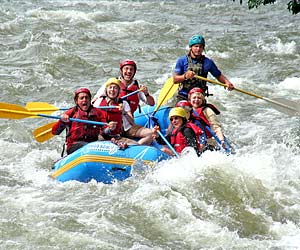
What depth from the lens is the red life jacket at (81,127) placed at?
9094 millimetres

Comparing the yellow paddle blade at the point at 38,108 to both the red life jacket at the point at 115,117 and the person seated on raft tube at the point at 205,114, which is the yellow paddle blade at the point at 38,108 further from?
the person seated on raft tube at the point at 205,114

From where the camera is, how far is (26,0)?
1035 inches

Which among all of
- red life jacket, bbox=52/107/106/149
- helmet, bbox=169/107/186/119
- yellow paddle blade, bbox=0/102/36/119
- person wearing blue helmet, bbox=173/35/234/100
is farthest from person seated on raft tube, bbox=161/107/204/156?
yellow paddle blade, bbox=0/102/36/119

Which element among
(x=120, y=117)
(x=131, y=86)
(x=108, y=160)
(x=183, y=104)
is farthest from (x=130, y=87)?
(x=108, y=160)

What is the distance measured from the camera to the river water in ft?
24.5

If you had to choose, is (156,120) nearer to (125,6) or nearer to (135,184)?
(135,184)

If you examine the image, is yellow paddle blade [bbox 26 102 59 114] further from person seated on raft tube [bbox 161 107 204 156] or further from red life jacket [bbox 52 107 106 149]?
person seated on raft tube [bbox 161 107 204 156]

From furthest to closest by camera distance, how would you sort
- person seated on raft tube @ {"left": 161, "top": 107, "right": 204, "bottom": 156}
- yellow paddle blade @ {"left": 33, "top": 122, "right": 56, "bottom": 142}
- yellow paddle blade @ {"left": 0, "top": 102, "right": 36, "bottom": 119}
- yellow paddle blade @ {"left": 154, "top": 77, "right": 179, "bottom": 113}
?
1. yellow paddle blade @ {"left": 154, "top": 77, "right": 179, "bottom": 113}
2. yellow paddle blade @ {"left": 33, "top": 122, "right": 56, "bottom": 142}
3. yellow paddle blade @ {"left": 0, "top": 102, "right": 36, "bottom": 119}
4. person seated on raft tube @ {"left": 161, "top": 107, "right": 204, "bottom": 156}

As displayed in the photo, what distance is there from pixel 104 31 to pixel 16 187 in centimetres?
1215

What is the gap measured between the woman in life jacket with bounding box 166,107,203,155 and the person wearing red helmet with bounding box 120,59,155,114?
96 cm

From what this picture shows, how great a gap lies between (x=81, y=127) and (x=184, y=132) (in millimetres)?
1324

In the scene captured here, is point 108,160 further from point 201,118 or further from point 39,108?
point 39,108

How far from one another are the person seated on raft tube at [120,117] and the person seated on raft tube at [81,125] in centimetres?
16

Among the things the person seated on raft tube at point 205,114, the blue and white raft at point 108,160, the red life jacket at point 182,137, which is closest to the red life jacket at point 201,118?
the person seated on raft tube at point 205,114
